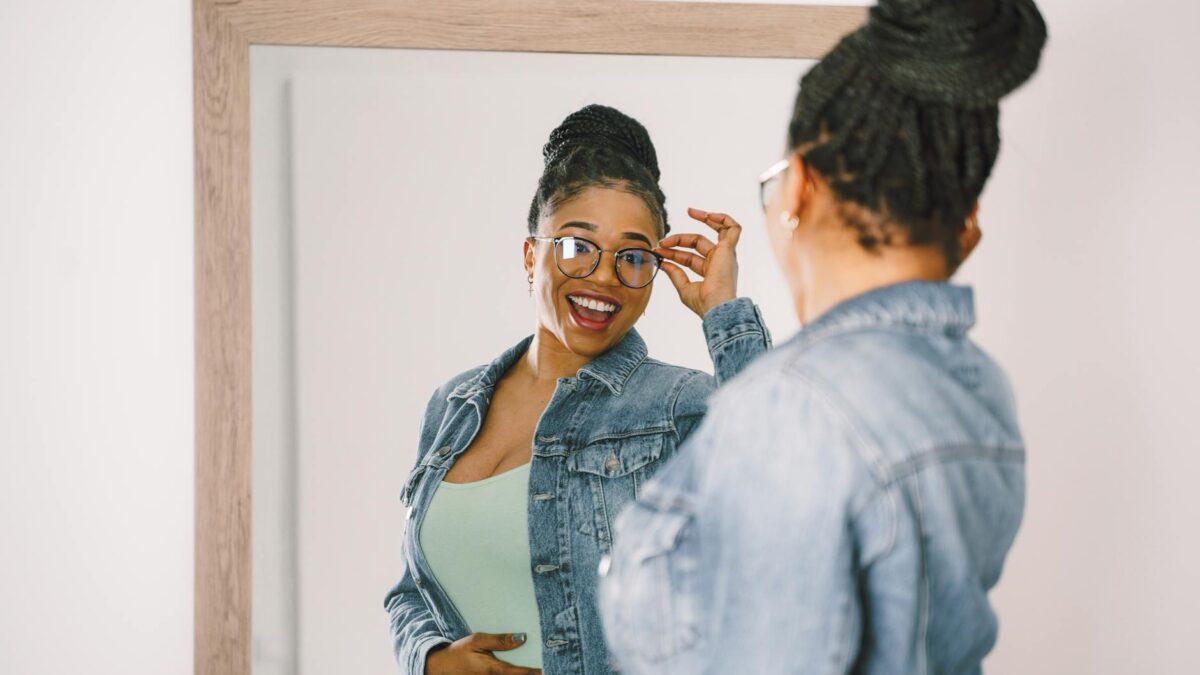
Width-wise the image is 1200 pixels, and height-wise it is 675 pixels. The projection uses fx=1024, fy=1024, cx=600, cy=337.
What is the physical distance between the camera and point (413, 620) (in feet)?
5.32

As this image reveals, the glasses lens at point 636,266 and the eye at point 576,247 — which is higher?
the eye at point 576,247

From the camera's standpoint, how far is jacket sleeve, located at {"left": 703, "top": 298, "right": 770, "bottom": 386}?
1463 mm

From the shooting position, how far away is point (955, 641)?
96 cm

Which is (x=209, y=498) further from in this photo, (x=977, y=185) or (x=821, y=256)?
(x=977, y=185)

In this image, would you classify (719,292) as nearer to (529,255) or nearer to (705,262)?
(705,262)

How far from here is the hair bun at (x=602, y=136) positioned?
1.68m

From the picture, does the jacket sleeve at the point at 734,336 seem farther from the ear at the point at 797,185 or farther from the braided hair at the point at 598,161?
the ear at the point at 797,185

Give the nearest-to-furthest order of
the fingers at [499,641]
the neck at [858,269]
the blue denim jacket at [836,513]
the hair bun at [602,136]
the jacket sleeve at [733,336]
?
1. the blue denim jacket at [836,513]
2. the neck at [858,269]
3. the jacket sleeve at [733,336]
4. the fingers at [499,641]
5. the hair bun at [602,136]

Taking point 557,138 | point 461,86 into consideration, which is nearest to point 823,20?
point 557,138

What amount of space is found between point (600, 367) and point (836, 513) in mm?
823

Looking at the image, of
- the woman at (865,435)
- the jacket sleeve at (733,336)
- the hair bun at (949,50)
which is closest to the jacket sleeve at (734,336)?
the jacket sleeve at (733,336)

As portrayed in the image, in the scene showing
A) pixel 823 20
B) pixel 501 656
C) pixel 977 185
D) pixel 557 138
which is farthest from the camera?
pixel 823 20

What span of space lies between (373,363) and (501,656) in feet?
1.66

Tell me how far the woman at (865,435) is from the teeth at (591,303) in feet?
2.04
